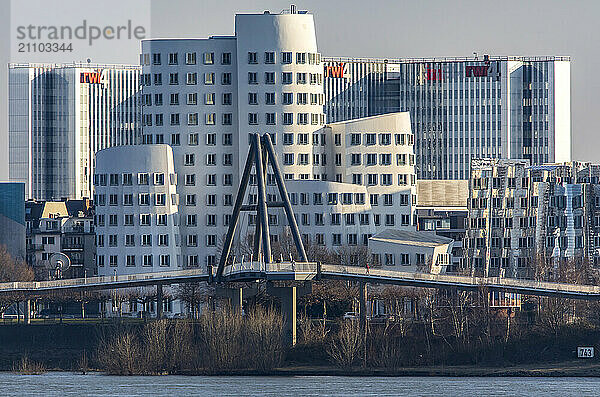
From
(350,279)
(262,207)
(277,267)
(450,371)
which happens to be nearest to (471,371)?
(450,371)

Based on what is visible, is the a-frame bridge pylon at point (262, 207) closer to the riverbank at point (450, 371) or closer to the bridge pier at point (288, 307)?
the bridge pier at point (288, 307)

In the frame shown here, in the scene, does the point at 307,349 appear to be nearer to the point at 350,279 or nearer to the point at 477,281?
the point at 350,279

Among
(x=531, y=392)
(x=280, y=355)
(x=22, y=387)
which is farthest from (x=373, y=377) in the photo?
(x=22, y=387)

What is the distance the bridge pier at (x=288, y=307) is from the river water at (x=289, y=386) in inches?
519

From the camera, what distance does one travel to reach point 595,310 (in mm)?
166250

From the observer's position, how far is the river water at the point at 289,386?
132 m

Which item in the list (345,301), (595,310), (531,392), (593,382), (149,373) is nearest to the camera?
(531,392)

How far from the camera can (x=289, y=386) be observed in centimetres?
13838

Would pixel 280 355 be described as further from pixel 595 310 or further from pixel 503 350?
pixel 595 310

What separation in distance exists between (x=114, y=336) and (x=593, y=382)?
44.7m

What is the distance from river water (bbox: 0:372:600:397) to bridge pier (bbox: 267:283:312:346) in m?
13.2

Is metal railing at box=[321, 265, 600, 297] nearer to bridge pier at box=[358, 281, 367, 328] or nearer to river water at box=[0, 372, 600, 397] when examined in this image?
bridge pier at box=[358, 281, 367, 328]

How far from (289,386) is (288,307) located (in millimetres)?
26026

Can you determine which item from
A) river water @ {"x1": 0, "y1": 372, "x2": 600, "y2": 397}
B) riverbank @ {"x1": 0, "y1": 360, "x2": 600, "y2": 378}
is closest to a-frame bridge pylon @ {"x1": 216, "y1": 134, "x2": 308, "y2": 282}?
riverbank @ {"x1": 0, "y1": 360, "x2": 600, "y2": 378}
